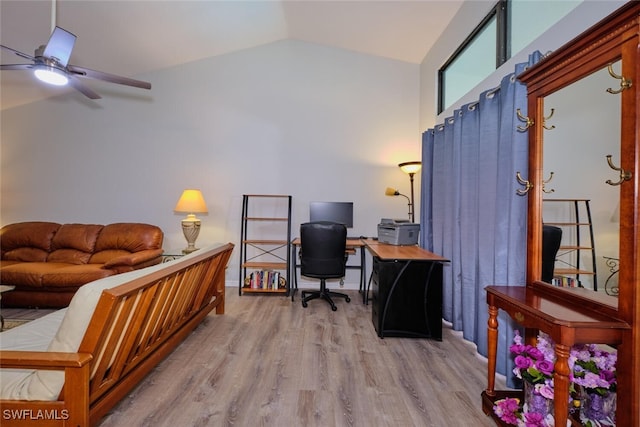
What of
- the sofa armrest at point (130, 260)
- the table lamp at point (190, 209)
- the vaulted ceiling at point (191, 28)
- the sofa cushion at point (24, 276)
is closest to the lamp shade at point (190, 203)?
the table lamp at point (190, 209)

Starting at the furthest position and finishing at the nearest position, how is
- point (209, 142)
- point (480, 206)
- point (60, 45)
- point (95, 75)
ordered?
point (209, 142) < point (95, 75) < point (480, 206) < point (60, 45)

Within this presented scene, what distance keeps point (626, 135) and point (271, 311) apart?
3.05 m

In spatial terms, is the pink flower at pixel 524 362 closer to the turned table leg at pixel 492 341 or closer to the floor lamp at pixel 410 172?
the turned table leg at pixel 492 341

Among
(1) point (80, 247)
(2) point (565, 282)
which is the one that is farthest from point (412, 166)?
(1) point (80, 247)

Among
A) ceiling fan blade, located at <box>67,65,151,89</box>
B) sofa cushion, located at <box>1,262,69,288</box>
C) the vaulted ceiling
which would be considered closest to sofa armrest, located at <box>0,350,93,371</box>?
ceiling fan blade, located at <box>67,65,151,89</box>

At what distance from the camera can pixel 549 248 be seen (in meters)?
1.46

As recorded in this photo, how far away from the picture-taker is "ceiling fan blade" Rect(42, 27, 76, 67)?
1900mm

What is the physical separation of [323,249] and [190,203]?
6.23ft

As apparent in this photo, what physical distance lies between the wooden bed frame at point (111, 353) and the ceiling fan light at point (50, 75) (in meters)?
1.73

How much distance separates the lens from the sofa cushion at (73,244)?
3436mm

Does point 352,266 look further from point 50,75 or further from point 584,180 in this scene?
point 50,75

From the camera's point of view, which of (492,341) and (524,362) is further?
(492,341)

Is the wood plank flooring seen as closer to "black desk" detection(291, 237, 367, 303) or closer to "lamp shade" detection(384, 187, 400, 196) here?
"black desk" detection(291, 237, 367, 303)

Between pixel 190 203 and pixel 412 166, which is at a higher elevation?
pixel 412 166
